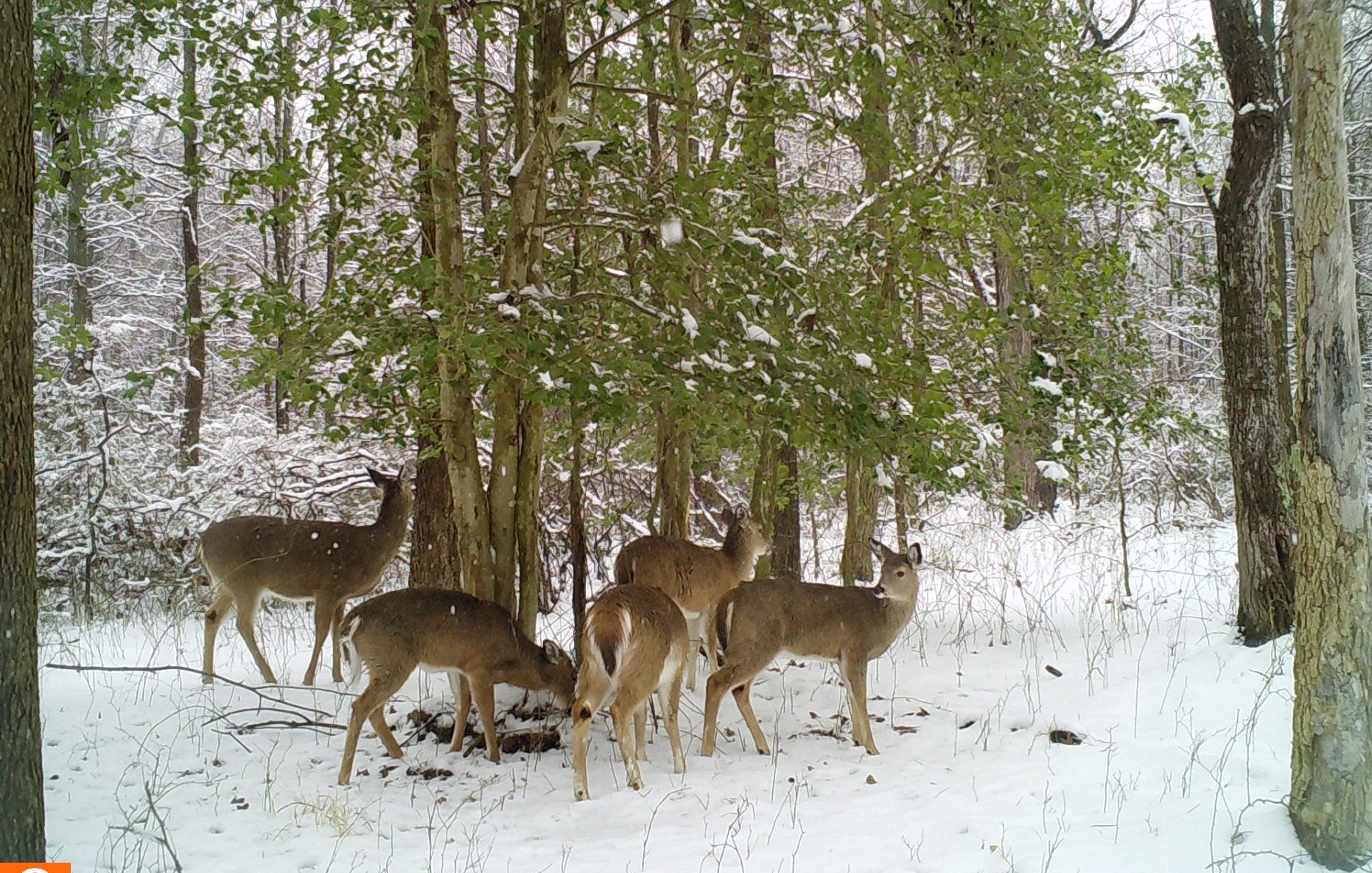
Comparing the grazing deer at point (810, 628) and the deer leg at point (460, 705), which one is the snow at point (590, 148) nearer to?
the grazing deer at point (810, 628)

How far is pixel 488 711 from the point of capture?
593 centimetres

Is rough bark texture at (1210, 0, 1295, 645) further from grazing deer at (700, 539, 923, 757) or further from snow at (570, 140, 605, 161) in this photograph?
snow at (570, 140, 605, 161)

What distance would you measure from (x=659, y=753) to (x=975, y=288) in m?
7.69

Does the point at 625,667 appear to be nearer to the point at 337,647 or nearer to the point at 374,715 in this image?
the point at 374,715

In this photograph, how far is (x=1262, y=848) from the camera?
4152mm

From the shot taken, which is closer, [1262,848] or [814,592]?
[1262,848]

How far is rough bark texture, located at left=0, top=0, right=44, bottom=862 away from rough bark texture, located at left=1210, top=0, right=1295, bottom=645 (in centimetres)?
690

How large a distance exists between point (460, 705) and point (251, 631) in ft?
6.96

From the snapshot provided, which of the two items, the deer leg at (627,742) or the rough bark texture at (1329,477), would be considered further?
the deer leg at (627,742)

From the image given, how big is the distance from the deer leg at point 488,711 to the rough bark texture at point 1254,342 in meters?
5.07

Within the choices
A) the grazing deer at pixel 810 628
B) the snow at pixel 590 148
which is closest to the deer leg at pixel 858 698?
the grazing deer at pixel 810 628

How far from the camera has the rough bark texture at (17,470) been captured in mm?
3586

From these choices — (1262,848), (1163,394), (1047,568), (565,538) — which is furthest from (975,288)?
(1262,848)

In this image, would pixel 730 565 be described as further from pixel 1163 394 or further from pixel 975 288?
pixel 975 288
